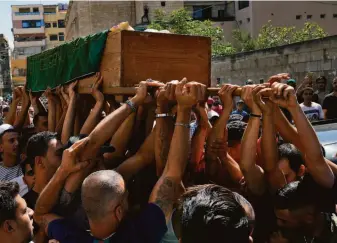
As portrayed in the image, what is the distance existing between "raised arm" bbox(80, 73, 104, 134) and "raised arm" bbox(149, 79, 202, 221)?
0.95 metres

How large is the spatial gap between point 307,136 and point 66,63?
2.42m

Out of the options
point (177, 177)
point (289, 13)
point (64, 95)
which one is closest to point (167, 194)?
point (177, 177)

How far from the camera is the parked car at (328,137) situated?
3922mm

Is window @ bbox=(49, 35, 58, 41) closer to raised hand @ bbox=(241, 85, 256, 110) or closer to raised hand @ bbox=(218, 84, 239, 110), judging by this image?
raised hand @ bbox=(218, 84, 239, 110)

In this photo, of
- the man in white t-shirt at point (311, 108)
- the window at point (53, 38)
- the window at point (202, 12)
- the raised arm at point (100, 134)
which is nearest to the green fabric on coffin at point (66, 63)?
the raised arm at point (100, 134)

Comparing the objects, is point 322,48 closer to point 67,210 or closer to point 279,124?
point 279,124

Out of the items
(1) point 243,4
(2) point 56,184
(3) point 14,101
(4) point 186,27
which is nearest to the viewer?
(2) point 56,184

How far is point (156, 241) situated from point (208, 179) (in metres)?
0.70

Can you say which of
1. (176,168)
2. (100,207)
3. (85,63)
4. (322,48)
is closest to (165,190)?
(176,168)

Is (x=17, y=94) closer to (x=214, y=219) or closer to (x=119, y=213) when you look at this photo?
(x=119, y=213)

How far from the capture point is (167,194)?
7.80ft

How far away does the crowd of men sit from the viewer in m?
2.22

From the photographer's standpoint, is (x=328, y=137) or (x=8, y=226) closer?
(x=8, y=226)

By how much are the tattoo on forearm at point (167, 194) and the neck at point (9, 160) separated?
2236 millimetres
